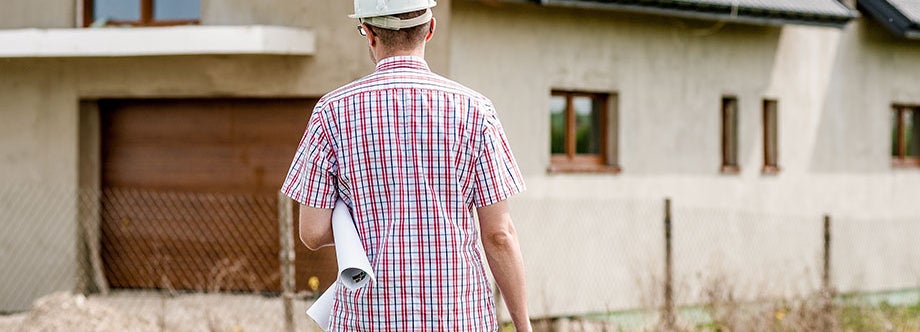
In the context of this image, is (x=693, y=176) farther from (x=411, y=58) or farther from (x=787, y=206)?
(x=411, y=58)

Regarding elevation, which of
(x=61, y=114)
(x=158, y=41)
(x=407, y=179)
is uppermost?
(x=158, y=41)

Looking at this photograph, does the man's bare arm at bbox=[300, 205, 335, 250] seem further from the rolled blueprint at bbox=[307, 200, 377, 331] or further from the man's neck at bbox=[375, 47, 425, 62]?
the man's neck at bbox=[375, 47, 425, 62]

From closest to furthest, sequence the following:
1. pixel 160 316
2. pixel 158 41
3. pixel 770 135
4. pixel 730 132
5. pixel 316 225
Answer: pixel 316 225 → pixel 160 316 → pixel 158 41 → pixel 730 132 → pixel 770 135

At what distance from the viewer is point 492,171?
3.36 meters

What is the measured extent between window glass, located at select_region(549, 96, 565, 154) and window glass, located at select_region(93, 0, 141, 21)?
3.71 m

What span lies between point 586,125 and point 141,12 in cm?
403

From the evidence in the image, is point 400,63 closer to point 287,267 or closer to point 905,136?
point 287,267

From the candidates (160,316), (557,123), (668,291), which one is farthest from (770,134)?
(160,316)

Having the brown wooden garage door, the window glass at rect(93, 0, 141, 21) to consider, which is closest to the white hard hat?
the brown wooden garage door

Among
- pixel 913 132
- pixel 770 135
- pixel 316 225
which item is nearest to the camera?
pixel 316 225

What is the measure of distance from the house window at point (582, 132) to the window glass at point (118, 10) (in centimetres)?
372

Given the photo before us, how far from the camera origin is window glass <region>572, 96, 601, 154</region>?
13219 millimetres

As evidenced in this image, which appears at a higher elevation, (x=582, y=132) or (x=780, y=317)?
(x=582, y=132)

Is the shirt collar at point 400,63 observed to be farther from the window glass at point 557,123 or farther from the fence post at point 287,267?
the window glass at point 557,123
